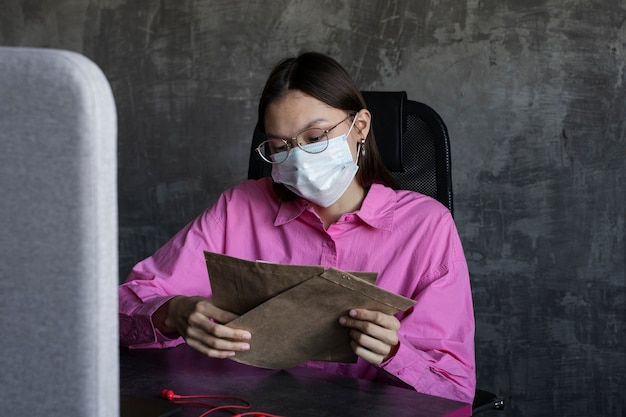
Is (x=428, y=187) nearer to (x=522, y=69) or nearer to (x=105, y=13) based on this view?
(x=522, y=69)

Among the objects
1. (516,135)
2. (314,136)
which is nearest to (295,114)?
(314,136)

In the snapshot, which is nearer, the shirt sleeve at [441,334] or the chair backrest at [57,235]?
the chair backrest at [57,235]

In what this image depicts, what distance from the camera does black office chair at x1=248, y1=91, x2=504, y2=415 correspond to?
6.26 feet

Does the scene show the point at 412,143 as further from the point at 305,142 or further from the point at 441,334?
the point at 441,334

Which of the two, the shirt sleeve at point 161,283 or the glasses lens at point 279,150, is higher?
the glasses lens at point 279,150

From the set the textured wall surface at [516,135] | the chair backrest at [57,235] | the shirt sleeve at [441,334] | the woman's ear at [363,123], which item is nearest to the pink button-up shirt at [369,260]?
the shirt sleeve at [441,334]

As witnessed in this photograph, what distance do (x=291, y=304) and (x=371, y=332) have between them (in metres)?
0.13

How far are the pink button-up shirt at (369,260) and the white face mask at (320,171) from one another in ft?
0.20

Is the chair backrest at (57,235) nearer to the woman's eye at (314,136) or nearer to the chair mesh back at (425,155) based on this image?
the woman's eye at (314,136)

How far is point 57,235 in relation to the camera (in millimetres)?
528

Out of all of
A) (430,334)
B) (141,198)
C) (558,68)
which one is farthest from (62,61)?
(141,198)

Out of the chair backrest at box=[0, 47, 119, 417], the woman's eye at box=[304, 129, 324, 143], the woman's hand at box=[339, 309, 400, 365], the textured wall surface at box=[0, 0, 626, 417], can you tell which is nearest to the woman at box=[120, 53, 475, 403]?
the woman's eye at box=[304, 129, 324, 143]

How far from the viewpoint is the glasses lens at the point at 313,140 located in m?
1.71

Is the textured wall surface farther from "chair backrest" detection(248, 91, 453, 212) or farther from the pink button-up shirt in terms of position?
the pink button-up shirt
